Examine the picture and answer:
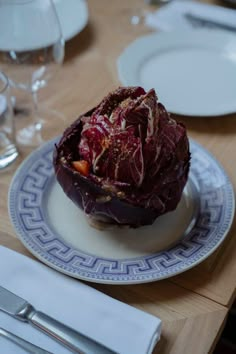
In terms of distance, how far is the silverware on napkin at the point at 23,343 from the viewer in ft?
1.49

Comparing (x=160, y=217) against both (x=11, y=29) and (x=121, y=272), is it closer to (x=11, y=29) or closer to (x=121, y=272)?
(x=121, y=272)

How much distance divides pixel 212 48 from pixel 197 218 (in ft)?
1.34

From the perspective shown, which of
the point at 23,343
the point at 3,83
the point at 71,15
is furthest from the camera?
the point at 71,15

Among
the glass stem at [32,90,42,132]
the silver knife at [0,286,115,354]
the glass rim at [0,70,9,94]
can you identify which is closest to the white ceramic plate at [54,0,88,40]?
the glass stem at [32,90,42,132]

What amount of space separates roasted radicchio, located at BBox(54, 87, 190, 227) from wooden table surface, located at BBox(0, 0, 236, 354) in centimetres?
7

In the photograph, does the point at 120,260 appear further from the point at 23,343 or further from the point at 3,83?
the point at 3,83

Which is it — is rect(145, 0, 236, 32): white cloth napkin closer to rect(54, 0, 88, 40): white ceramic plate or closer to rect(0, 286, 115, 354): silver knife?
rect(54, 0, 88, 40): white ceramic plate

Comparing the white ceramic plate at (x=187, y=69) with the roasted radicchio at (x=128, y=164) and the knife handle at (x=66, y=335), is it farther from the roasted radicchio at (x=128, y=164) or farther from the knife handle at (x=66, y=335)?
the knife handle at (x=66, y=335)

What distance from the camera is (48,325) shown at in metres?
0.47

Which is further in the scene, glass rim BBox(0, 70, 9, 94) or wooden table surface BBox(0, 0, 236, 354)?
glass rim BBox(0, 70, 9, 94)

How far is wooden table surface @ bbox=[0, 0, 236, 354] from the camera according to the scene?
0.50 m

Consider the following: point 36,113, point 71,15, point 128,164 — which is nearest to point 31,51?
point 36,113

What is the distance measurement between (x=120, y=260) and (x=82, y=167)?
0.10 meters

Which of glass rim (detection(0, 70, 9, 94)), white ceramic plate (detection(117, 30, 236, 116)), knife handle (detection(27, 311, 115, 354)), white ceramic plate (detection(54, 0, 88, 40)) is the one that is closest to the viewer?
knife handle (detection(27, 311, 115, 354))
